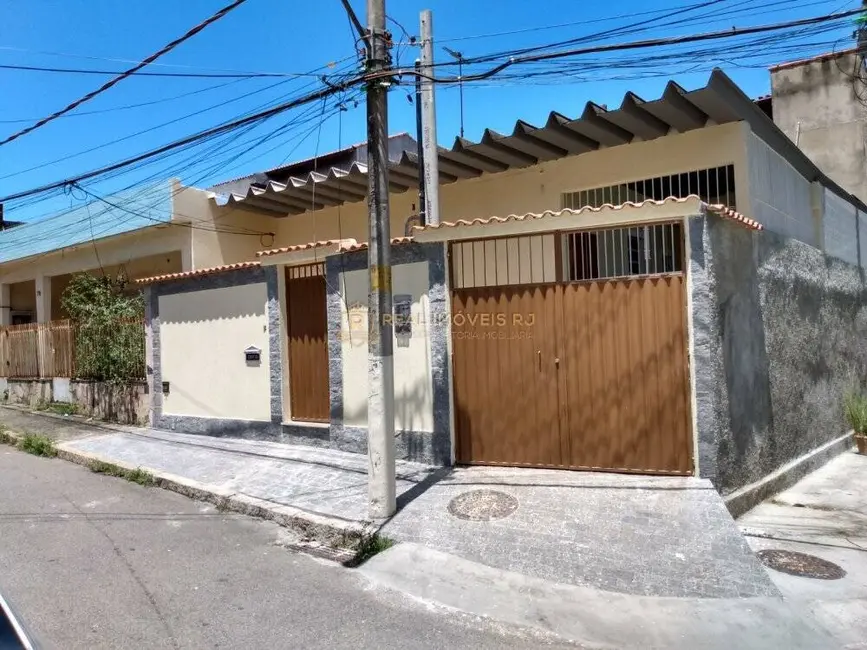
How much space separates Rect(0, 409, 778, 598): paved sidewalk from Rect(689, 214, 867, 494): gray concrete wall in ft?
2.68

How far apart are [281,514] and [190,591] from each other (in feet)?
5.05

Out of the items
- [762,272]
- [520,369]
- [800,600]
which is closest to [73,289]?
[520,369]

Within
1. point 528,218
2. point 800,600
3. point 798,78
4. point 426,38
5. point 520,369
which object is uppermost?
point 798,78

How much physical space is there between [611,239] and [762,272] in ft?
6.21

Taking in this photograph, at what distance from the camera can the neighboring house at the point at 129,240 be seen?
12234 mm

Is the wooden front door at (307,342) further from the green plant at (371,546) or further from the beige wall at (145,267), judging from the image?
the beige wall at (145,267)

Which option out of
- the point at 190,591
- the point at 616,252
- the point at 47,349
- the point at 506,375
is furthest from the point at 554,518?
the point at 47,349

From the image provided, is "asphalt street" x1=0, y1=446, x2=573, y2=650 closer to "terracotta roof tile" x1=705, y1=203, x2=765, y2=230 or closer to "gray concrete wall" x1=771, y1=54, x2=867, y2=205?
"terracotta roof tile" x1=705, y1=203, x2=765, y2=230

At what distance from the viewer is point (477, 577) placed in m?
4.51

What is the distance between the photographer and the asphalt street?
3629 mm

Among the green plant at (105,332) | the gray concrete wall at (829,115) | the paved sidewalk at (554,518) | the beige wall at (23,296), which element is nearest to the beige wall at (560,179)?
the green plant at (105,332)

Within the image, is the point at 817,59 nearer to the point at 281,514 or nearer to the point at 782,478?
the point at 782,478

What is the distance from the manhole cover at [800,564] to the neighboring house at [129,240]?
420 inches

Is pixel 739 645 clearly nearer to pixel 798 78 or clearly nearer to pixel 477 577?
pixel 477 577
